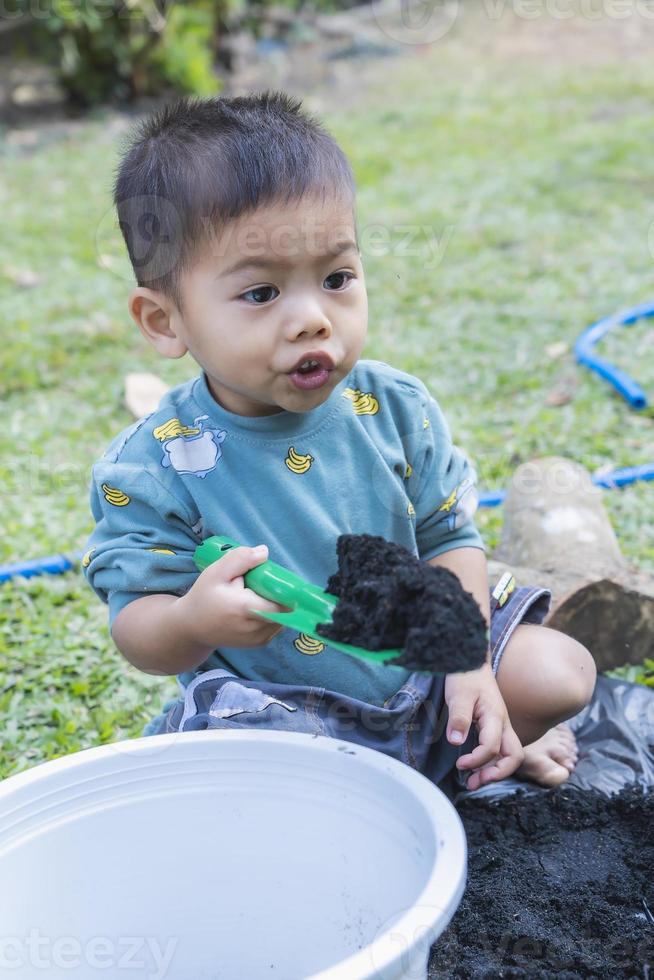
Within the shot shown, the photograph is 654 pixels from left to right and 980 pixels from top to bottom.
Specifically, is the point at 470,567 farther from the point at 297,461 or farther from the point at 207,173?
the point at 207,173

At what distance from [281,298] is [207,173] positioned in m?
0.20

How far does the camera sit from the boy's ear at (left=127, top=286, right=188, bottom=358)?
1.61m

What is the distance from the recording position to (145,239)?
5.21ft

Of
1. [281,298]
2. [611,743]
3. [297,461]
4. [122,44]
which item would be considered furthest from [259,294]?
[122,44]

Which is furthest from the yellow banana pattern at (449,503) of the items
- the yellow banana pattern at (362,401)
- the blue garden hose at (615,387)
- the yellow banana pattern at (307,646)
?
the blue garden hose at (615,387)

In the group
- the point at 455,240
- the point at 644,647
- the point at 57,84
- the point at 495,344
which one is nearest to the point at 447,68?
the point at 57,84

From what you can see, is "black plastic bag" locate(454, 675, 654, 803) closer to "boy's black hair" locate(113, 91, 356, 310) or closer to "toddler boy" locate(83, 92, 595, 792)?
"toddler boy" locate(83, 92, 595, 792)

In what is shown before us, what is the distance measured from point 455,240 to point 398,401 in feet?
10.6

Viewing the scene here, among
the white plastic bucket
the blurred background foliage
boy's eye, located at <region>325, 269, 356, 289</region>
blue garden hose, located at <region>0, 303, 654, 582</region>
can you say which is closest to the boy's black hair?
boy's eye, located at <region>325, 269, 356, 289</region>

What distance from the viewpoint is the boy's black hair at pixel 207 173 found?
1.48 meters

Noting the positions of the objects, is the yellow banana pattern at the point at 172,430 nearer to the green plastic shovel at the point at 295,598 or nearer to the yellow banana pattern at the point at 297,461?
the yellow banana pattern at the point at 297,461

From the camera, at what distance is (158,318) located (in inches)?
64.6

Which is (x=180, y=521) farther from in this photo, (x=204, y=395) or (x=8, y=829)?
(x=8, y=829)

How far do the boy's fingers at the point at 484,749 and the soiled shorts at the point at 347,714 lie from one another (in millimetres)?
94
